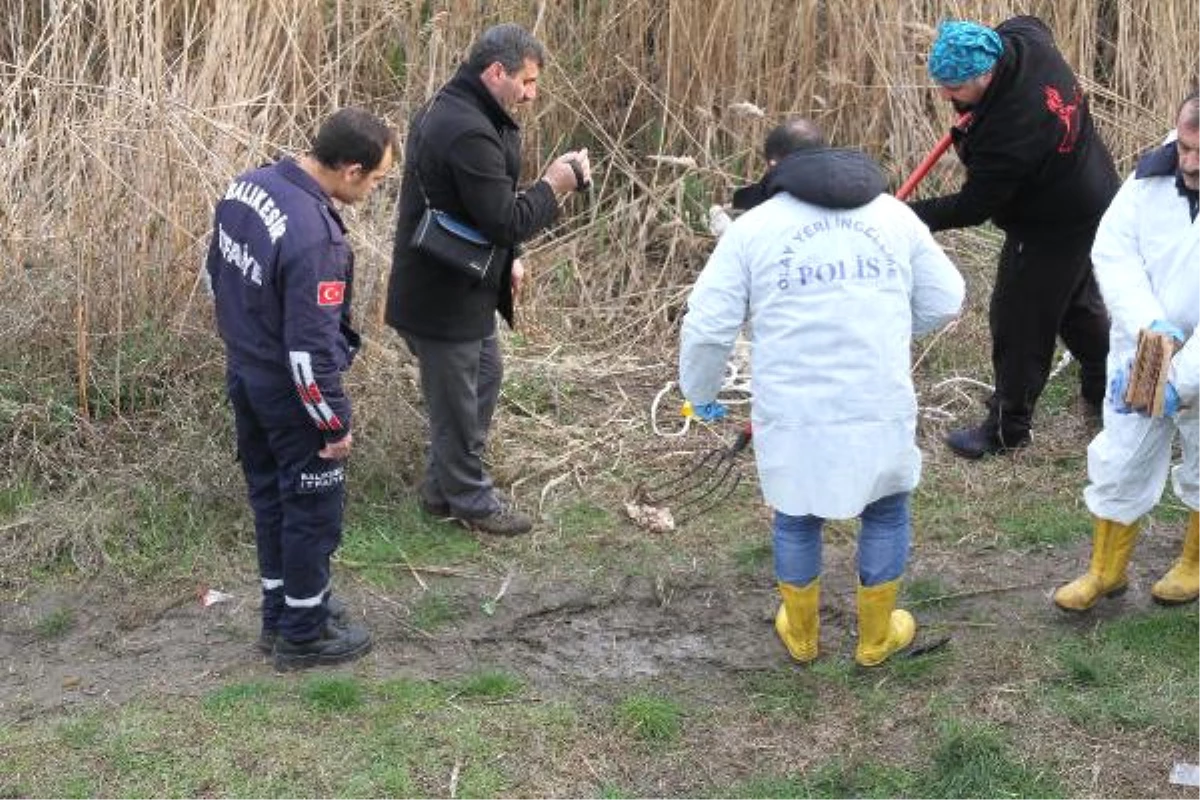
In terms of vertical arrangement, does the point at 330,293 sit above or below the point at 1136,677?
above

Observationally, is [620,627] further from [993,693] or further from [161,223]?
[161,223]

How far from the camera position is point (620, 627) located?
4.79 metres

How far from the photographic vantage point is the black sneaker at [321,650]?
177 inches

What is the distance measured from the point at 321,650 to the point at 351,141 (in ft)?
4.94

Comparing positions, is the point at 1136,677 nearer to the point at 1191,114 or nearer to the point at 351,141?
the point at 1191,114

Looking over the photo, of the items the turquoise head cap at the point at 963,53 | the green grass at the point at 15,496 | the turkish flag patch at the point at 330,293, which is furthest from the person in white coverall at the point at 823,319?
the green grass at the point at 15,496

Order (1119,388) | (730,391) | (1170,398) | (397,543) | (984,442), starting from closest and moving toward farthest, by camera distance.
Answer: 1. (1170,398)
2. (1119,388)
3. (397,543)
4. (984,442)
5. (730,391)

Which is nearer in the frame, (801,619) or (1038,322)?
(801,619)

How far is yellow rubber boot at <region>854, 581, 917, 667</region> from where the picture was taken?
4.28 meters

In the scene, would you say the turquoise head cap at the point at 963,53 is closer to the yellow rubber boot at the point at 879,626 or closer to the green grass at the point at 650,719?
the yellow rubber boot at the point at 879,626

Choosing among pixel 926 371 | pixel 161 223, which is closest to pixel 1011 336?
Result: pixel 926 371

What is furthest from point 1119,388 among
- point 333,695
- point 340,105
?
point 340,105

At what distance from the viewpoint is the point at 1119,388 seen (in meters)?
4.29

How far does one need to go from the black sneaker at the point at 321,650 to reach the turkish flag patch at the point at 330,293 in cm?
105
